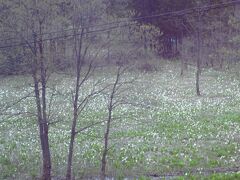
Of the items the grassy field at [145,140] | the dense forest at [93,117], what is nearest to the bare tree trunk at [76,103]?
the dense forest at [93,117]

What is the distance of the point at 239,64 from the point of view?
32438mm

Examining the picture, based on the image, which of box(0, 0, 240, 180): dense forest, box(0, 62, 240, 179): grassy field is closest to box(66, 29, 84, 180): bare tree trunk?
box(0, 0, 240, 180): dense forest

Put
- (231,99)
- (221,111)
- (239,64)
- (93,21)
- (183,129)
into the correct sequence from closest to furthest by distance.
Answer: (93,21) → (183,129) → (221,111) → (231,99) → (239,64)

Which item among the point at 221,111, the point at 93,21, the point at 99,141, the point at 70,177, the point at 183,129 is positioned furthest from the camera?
the point at 221,111

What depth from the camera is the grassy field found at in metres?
14.0

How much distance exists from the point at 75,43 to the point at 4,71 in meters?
4.26

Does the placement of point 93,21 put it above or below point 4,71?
above

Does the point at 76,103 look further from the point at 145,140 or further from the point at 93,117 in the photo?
the point at 93,117

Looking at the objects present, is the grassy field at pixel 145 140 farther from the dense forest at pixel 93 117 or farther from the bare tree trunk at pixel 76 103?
the bare tree trunk at pixel 76 103

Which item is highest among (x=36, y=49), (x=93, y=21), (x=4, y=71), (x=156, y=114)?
(x=93, y=21)

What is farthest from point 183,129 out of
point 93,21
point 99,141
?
point 93,21

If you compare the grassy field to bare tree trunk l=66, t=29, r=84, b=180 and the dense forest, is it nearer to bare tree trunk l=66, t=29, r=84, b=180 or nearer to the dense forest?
the dense forest

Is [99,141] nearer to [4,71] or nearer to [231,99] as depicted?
[4,71]

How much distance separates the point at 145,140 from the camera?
17375 mm
